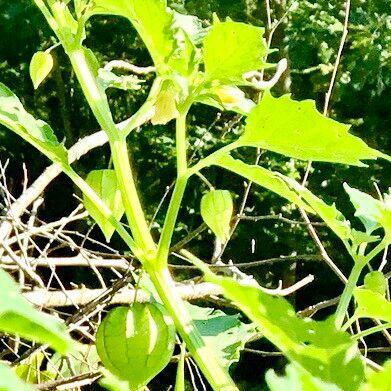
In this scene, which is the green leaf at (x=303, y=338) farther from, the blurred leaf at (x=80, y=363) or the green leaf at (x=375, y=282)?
the blurred leaf at (x=80, y=363)

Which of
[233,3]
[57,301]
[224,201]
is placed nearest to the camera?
[224,201]

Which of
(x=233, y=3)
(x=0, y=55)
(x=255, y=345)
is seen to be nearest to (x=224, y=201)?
(x=233, y=3)

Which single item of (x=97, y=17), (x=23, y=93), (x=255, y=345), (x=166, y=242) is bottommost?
(x=255, y=345)

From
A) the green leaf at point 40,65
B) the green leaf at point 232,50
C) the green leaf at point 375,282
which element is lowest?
the green leaf at point 375,282

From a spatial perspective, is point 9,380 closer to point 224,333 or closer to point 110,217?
point 110,217

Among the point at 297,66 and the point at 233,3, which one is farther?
the point at 297,66

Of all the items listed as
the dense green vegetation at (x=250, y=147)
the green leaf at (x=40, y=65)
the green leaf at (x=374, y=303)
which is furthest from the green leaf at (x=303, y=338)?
the dense green vegetation at (x=250, y=147)

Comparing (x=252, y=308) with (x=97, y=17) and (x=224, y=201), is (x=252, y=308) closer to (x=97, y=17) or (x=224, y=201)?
(x=224, y=201)

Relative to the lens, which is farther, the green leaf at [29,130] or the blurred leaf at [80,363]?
the blurred leaf at [80,363]
